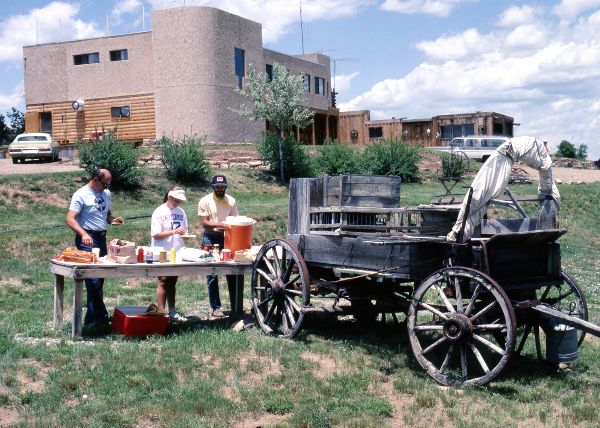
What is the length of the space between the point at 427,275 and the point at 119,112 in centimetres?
3629

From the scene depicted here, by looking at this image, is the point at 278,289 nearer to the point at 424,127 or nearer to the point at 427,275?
the point at 427,275

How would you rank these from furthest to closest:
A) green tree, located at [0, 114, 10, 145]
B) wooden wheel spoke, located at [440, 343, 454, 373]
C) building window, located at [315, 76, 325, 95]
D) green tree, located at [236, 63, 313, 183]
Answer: green tree, located at [0, 114, 10, 145], building window, located at [315, 76, 325, 95], green tree, located at [236, 63, 313, 183], wooden wheel spoke, located at [440, 343, 454, 373]

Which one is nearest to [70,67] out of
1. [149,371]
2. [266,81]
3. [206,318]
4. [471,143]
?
[266,81]

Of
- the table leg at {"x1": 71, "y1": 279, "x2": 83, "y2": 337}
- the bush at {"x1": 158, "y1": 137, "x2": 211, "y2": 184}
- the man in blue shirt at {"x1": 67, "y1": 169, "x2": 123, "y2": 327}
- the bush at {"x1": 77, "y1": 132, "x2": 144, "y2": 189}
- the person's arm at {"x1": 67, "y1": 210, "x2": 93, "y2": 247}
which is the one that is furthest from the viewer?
the bush at {"x1": 158, "y1": 137, "x2": 211, "y2": 184}

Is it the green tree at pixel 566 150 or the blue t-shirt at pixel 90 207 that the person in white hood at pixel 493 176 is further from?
the green tree at pixel 566 150

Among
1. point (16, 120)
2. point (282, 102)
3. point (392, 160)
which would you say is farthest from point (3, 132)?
point (392, 160)

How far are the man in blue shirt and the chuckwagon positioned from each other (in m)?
1.84

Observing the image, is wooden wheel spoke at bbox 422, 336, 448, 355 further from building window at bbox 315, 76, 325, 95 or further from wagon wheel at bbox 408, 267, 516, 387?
building window at bbox 315, 76, 325, 95

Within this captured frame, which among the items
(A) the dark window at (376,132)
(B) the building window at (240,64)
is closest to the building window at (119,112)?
(B) the building window at (240,64)

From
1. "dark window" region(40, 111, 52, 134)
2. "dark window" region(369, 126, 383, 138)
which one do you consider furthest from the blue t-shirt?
"dark window" region(369, 126, 383, 138)

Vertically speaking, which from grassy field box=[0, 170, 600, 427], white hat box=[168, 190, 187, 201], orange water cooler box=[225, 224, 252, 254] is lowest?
grassy field box=[0, 170, 600, 427]

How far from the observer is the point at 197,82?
39.1 m

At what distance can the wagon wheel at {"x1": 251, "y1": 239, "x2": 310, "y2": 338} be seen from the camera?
29.2 ft

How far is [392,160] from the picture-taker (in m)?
33.5
